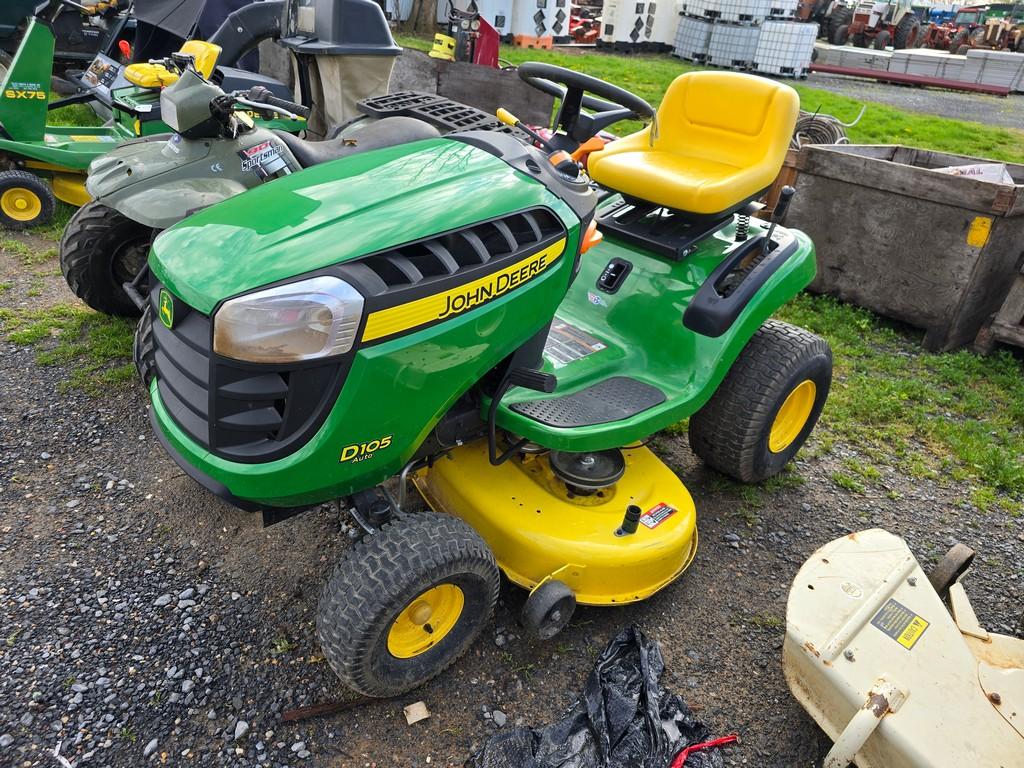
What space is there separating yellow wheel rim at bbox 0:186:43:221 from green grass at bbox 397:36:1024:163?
5442mm

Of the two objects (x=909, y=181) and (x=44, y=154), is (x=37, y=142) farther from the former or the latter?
(x=909, y=181)

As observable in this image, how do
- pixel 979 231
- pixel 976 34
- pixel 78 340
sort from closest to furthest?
pixel 78 340 < pixel 979 231 < pixel 976 34

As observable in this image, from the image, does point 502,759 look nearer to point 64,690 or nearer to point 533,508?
point 533,508

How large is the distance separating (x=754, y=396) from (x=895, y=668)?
1125 millimetres

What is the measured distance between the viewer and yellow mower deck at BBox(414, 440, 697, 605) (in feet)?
7.29

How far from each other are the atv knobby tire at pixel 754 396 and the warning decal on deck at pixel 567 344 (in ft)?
1.77

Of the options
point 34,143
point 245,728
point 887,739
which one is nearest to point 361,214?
point 245,728

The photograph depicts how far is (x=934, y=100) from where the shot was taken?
1363 centimetres

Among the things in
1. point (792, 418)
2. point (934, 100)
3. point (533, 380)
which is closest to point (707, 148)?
point (792, 418)

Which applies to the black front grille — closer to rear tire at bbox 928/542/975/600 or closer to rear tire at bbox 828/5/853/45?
rear tire at bbox 928/542/975/600

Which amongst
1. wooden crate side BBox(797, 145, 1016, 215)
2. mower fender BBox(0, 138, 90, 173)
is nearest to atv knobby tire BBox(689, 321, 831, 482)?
wooden crate side BBox(797, 145, 1016, 215)

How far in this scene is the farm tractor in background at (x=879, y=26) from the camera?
21.1 m

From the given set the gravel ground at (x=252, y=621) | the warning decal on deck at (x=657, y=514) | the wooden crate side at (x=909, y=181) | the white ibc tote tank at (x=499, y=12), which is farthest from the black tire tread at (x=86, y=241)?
the white ibc tote tank at (x=499, y=12)

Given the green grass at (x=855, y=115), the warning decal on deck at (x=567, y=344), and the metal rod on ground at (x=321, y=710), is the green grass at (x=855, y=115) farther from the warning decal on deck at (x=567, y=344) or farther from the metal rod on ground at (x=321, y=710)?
the metal rod on ground at (x=321, y=710)
